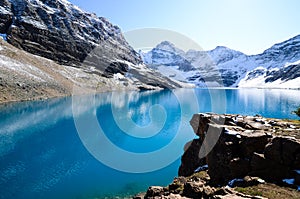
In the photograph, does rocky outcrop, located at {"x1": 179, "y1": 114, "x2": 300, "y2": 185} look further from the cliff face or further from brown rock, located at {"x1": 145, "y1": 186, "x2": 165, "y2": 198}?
the cliff face

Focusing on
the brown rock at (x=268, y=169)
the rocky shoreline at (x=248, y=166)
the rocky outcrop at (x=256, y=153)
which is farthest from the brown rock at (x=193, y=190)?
the brown rock at (x=268, y=169)

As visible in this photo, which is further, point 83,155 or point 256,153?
point 83,155

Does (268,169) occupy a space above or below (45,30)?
below

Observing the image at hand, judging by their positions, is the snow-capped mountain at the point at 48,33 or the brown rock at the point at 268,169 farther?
the snow-capped mountain at the point at 48,33

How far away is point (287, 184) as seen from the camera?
12312 millimetres

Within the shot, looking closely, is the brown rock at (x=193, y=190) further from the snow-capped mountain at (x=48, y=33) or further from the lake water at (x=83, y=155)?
the snow-capped mountain at (x=48, y=33)

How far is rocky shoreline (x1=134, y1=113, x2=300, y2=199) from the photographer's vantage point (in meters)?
12.1

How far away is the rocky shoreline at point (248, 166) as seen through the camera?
12117mm

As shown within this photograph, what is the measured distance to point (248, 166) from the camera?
14.4 m

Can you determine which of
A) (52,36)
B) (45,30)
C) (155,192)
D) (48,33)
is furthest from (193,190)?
(48,33)

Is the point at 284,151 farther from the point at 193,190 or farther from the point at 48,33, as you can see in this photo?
the point at 48,33

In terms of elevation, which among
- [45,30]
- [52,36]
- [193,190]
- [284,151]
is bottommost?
[193,190]

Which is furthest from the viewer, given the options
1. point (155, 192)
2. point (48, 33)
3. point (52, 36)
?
point (52, 36)

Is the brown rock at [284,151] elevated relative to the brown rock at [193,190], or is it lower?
elevated
